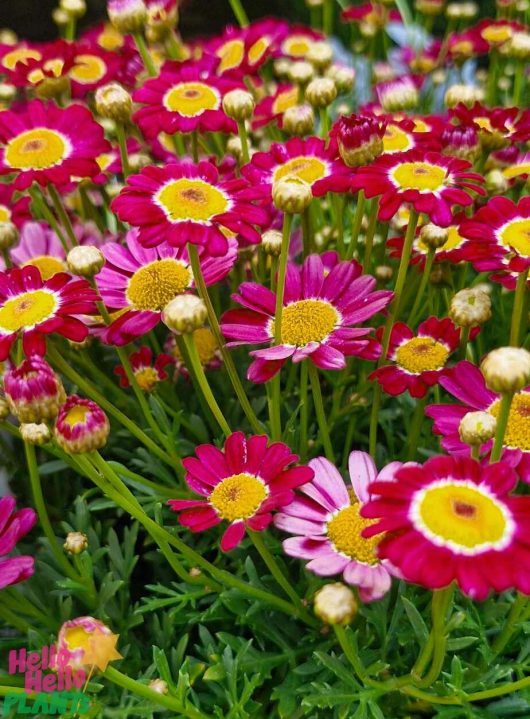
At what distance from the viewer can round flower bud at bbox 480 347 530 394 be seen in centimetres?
57

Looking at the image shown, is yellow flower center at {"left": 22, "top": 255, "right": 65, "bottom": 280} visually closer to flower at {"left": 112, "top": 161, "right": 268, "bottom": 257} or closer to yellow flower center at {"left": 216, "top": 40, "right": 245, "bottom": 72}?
flower at {"left": 112, "top": 161, "right": 268, "bottom": 257}

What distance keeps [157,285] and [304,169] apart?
0.77 feet

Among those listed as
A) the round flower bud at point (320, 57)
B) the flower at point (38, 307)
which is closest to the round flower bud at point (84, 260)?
the flower at point (38, 307)

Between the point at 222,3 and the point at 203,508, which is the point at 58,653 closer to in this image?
the point at 203,508

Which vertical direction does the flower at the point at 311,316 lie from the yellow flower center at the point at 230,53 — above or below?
below

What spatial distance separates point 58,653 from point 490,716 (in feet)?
1.48

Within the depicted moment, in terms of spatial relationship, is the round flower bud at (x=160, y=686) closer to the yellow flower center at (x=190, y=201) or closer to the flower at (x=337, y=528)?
the flower at (x=337, y=528)

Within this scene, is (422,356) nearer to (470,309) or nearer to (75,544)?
(470,309)

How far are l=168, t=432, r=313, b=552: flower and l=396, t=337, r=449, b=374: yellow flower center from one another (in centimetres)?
21

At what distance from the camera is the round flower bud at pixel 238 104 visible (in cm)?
92

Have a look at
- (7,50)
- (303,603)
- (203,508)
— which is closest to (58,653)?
(203,508)

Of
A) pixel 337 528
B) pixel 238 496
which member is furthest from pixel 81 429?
pixel 337 528

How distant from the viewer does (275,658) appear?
0.85 m

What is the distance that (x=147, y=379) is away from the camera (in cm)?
101
